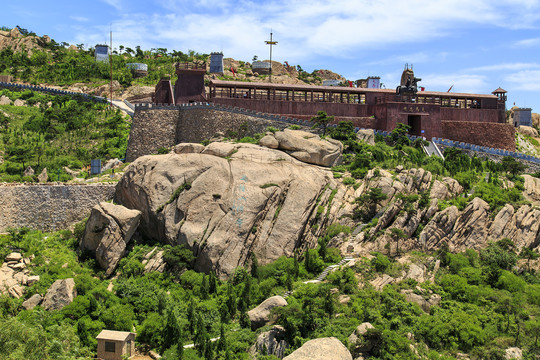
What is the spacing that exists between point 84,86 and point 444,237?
213ft

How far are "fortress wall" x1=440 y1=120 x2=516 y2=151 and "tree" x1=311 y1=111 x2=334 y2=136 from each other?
47.3 feet

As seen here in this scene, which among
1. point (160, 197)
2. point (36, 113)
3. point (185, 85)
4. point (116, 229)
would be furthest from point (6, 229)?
point (36, 113)

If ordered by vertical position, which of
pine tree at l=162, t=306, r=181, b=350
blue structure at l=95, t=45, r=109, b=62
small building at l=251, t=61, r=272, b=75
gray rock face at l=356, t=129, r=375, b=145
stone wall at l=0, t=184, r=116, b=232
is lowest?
pine tree at l=162, t=306, r=181, b=350

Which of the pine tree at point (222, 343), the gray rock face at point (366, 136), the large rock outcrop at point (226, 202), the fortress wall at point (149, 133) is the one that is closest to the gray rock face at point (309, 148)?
the large rock outcrop at point (226, 202)

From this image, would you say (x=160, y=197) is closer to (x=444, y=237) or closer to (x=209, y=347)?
(x=209, y=347)

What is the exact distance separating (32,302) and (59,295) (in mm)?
1817

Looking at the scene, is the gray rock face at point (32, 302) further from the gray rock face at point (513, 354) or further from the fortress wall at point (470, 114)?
the fortress wall at point (470, 114)

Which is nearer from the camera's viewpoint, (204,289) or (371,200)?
(204,289)

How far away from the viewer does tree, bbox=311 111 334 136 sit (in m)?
55.9

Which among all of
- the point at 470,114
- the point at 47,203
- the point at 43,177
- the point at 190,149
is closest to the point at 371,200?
the point at 190,149

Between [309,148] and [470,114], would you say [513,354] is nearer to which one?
[309,148]

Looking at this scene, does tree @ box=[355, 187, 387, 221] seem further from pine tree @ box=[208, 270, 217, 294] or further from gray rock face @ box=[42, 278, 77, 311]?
gray rock face @ box=[42, 278, 77, 311]

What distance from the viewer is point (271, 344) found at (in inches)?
1358

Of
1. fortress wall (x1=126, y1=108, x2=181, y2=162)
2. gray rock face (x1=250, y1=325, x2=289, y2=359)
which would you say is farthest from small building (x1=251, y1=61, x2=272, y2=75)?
gray rock face (x1=250, y1=325, x2=289, y2=359)
